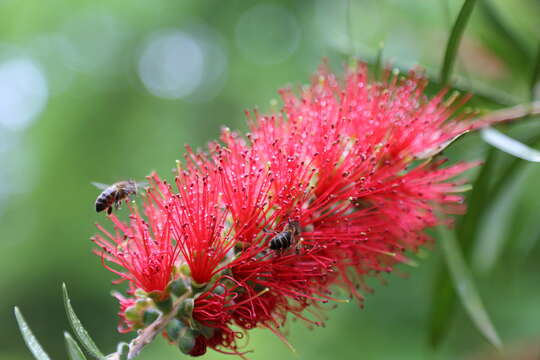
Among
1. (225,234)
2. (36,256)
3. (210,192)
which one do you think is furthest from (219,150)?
(36,256)

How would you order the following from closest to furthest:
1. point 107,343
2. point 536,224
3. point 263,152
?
point 263,152, point 536,224, point 107,343

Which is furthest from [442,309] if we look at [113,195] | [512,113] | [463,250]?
[113,195]

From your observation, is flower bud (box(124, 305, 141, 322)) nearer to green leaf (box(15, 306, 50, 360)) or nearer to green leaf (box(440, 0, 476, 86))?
green leaf (box(15, 306, 50, 360))

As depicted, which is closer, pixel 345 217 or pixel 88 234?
pixel 345 217

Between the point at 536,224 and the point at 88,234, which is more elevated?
the point at 536,224

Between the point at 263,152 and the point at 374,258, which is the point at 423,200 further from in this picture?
the point at 263,152

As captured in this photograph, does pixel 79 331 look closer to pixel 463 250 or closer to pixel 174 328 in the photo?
pixel 174 328
